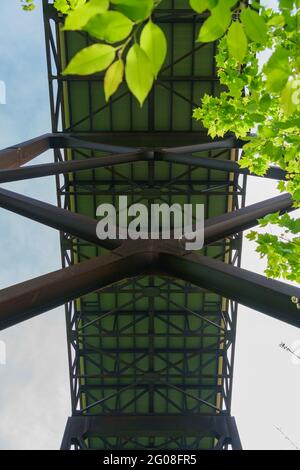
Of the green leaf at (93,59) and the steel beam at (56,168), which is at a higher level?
the green leaf at (93,59)

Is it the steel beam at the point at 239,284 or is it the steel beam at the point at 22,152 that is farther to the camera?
the steel beam at the point at 22,152

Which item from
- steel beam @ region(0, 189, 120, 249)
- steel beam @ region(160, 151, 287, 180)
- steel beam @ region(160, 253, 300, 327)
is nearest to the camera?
steel beam @ region(160, 253, 300, 327)

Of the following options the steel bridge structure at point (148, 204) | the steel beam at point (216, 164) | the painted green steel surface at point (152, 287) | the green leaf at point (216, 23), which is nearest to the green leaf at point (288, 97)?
the green leaf at point (216, 23)

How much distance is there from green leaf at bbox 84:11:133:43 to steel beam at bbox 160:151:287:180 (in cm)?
979

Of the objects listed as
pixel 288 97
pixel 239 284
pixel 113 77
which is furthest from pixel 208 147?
pixel 113 77

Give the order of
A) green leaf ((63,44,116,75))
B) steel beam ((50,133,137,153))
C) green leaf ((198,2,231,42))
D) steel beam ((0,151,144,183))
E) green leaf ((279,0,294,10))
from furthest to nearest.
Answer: steel beam ((50,133,137,153))
steel beam ((0,151,144,183))
green leaf ((279,0,294,10))
green leaf ((198,2,231,42))
green leaf ((63,44,116,75))

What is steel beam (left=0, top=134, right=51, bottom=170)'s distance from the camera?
442 inches

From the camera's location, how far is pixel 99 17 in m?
1.57

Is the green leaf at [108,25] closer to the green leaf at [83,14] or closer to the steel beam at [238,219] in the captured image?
the green leaf at [83,14]

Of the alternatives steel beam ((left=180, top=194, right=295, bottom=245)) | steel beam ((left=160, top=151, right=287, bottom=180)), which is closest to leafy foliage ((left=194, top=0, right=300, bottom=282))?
steel beam ((left=180, top=194, right=295, bottom=245))

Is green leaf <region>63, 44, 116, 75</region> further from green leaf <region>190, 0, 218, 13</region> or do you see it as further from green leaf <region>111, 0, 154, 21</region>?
green leaf <region>190, 0, 218, 13</region>

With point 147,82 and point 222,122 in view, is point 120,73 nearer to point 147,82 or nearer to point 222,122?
point 147,82

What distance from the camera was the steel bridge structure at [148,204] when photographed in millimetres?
13156

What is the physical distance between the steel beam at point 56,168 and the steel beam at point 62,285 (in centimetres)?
413
